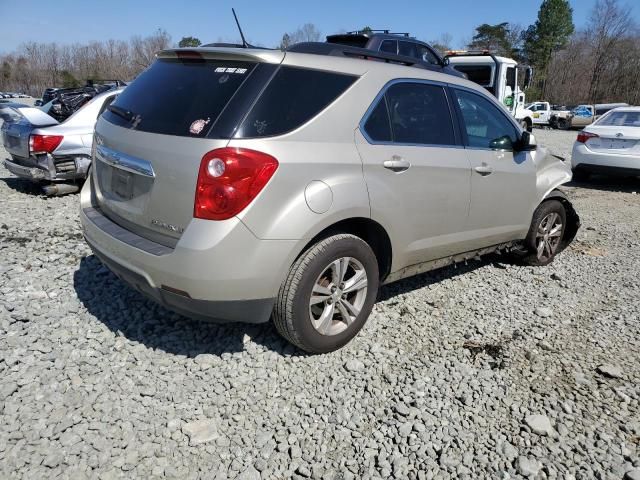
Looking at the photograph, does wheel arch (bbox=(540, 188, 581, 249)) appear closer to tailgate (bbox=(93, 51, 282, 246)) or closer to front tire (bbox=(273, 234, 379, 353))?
front tire (bbox=(273, 234, 379, 353))

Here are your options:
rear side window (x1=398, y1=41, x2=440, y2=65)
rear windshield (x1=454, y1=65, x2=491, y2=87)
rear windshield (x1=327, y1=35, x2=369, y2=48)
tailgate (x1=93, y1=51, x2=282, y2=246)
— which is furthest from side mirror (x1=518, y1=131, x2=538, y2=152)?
rear windshield (x1=454, y1=65, x2=491, y2=87)

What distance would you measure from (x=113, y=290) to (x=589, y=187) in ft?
31.3

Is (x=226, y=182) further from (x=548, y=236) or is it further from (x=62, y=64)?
(x=62, y=64)

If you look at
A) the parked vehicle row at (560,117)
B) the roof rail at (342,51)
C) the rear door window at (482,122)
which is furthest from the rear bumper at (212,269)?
the parked vehicle row at (560,117)

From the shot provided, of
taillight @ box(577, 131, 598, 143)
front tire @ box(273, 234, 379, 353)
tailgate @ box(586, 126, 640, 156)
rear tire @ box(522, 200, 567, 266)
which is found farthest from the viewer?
taillight @ box(577, 131, 598, 143)

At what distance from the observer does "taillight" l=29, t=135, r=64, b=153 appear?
21.5 feet

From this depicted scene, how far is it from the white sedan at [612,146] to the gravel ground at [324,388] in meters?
5.77

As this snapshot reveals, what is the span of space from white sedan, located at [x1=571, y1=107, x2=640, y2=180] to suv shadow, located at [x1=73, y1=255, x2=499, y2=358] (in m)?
7.34

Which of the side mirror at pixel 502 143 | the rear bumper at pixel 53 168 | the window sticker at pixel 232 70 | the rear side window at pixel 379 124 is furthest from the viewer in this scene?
the rear bumper at pixel 53 168

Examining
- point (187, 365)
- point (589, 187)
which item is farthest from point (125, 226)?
point (589, 187)

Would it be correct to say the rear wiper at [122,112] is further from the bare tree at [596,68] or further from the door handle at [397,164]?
the bare tree at [596,68]

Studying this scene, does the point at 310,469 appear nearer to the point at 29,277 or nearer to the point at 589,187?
the point at 29,277

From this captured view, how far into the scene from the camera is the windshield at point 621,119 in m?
9.27

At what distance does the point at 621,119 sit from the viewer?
377 inches
